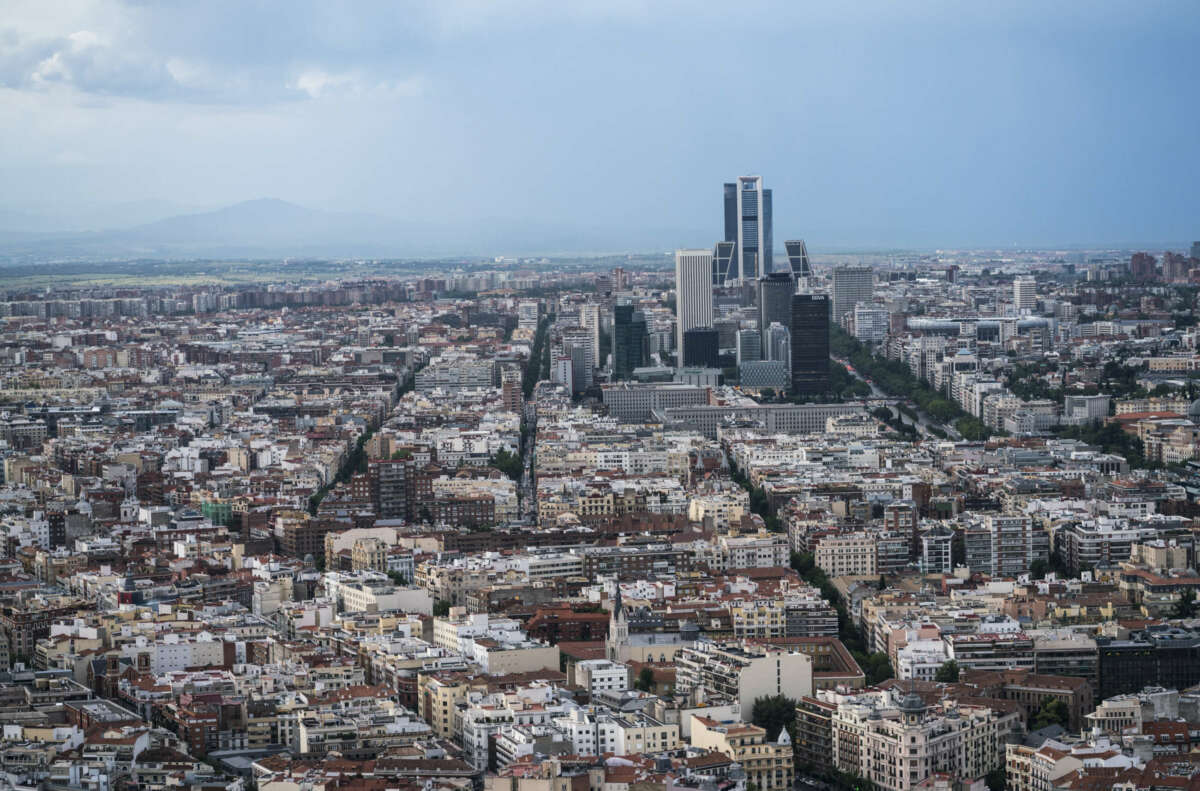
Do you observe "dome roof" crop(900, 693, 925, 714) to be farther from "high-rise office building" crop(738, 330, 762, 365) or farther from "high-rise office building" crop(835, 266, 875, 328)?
"high-rise office building" crop(835, 266, 875, 328)

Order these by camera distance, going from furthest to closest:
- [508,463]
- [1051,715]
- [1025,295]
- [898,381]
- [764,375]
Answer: [1025,295] → [764,375] → [898,381] → [508,463] → [1051,715]

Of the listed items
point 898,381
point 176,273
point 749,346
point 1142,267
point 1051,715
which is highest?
point 1142,267

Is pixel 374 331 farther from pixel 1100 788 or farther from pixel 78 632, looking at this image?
pixel 1100 788

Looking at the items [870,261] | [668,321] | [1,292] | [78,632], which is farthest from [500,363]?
[870,261]

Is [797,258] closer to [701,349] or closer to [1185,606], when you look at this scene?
[701,349]

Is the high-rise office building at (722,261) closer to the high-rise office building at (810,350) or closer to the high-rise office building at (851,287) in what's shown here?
the high-rise office building at (851,287)

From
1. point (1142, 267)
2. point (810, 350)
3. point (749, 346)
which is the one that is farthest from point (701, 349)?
point (1142, 267)
